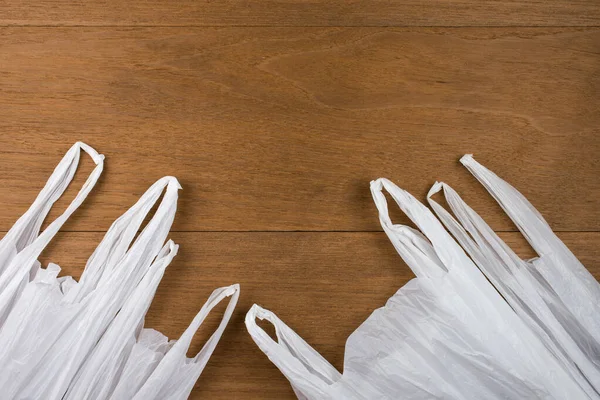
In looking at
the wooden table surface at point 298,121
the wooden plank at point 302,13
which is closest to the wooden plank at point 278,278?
the wooden table surface at point 298,121

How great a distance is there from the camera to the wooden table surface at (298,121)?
1.78 feet

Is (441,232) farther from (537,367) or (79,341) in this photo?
(79,341)

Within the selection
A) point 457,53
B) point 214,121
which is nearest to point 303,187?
point 214,121

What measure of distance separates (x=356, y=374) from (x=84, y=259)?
31 centimetres

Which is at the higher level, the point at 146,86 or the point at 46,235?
the point at 146,86

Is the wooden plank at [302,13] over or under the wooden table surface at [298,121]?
over

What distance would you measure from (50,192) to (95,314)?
0.49ft

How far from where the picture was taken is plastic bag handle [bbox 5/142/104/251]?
0.53 m

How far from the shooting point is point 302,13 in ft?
1.85

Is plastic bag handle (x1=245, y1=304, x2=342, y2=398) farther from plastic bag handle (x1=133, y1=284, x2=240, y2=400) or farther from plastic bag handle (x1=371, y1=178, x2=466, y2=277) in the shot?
plastic bag handle (x1=371, y1=178, x2=466, y2=277)

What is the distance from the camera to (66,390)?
48cm

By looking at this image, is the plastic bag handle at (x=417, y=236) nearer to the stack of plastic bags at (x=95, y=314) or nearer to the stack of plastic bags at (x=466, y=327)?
the stack of plastic bags at (x=466, y=327)

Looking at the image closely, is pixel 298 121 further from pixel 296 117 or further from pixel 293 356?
pixel 293 356

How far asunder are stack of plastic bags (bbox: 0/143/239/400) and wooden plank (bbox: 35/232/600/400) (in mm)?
21
